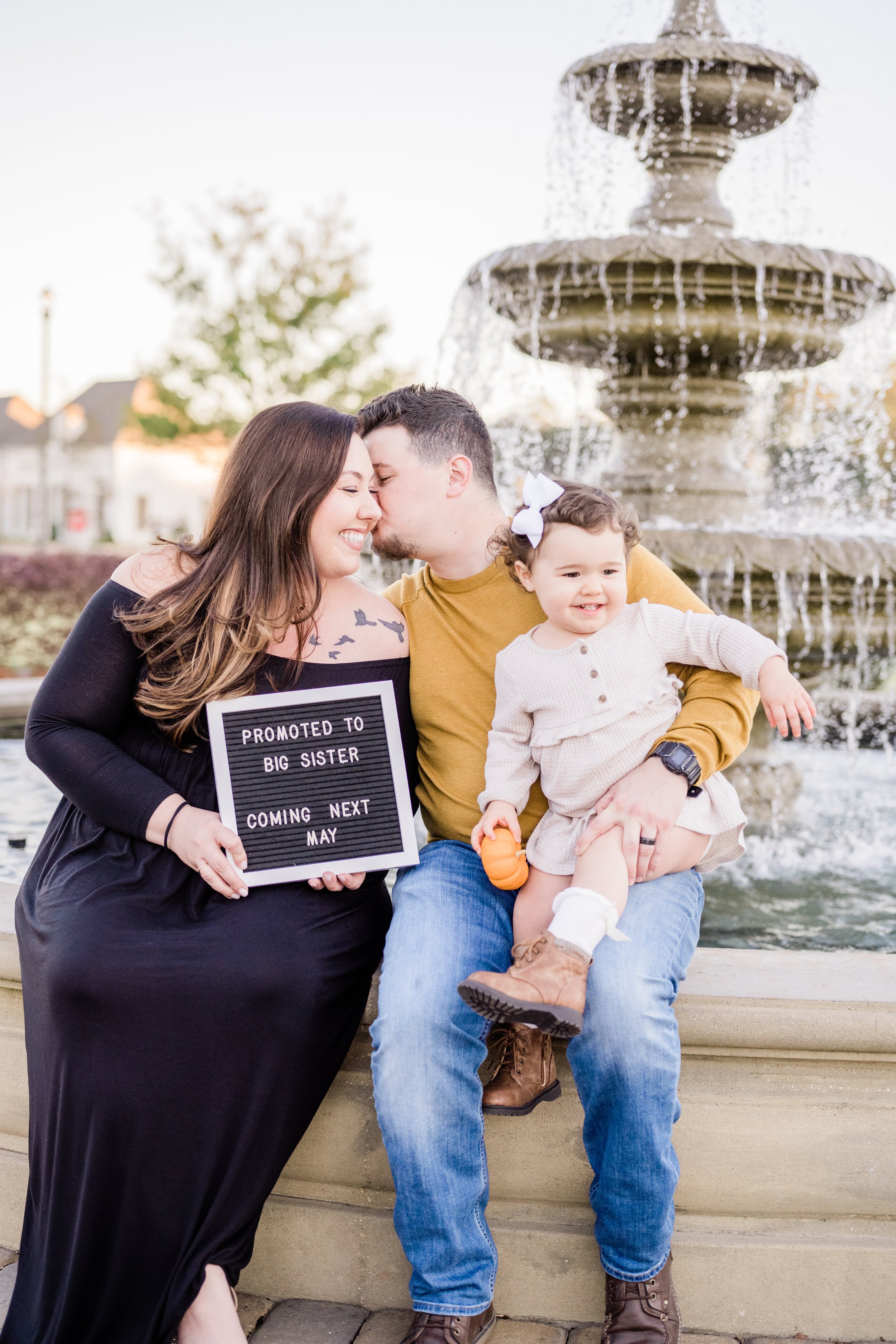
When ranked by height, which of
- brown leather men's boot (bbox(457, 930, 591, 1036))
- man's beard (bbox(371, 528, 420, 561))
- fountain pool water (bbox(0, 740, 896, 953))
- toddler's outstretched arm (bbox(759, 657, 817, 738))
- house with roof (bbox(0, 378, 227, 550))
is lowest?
house with roof (bbox(0, 378, 227, 550))

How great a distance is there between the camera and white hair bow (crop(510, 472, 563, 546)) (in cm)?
240

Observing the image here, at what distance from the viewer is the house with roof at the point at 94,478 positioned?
45781 mm

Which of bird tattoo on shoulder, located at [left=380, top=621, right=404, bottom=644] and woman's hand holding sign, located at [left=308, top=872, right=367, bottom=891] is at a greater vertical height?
bird tattoo on shoulder, located at [left=380, top=621, right=404, bottom=644]

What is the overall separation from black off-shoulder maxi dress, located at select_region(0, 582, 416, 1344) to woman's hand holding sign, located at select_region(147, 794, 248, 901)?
0.03 m

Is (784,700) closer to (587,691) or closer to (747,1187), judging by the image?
(587,691)

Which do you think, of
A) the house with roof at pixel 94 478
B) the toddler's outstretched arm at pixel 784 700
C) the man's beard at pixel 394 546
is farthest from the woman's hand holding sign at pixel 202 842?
the house with roof at pixel 94 478

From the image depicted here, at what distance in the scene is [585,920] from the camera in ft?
6.79

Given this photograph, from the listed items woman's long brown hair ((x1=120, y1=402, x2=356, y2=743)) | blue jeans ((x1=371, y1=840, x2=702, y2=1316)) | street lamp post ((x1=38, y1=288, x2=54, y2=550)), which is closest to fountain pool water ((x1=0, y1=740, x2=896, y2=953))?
woman's long brown hair ((x1=120, y1=402, x2=356, y2=743))

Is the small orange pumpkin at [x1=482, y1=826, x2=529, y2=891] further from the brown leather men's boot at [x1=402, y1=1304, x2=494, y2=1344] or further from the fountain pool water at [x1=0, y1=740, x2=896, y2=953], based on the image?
the fountain pool water at [x1=0, y1=740, x2=896, y2=953]

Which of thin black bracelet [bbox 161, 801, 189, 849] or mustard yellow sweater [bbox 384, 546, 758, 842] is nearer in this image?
thin black bracelet [bbox 161, 801, 189, 849]

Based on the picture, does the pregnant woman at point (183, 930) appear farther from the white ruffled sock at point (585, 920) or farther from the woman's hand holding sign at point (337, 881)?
the white ruffled sock at point (585, 920)

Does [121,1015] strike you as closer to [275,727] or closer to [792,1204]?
[275,727]

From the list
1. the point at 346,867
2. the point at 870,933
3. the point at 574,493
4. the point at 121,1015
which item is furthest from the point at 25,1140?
the point at 870,933

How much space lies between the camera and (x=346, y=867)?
7.91ft
